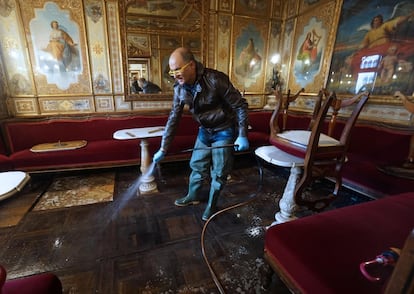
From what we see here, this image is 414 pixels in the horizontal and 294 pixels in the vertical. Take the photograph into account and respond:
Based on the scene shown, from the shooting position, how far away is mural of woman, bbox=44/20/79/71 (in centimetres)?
360

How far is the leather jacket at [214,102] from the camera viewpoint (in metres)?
2.11

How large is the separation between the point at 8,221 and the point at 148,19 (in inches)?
152

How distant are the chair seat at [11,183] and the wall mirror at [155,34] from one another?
2935 millimetres

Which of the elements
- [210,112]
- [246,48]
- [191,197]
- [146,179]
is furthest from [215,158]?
[246,48]

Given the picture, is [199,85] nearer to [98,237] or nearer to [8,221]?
[98,237]

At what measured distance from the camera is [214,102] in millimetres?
2182

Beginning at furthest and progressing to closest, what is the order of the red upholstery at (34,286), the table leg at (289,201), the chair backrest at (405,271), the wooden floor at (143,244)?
the table leg at (289,201)
the wooden floor at (143,244)
the red upholstery at (34,286)
the chair backrest at (405,271)

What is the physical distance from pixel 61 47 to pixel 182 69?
123 inches

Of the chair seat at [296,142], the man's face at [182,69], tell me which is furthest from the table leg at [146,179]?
the chair seat at [296,142]

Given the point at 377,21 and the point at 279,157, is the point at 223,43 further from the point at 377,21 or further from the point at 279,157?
the point at 279,157

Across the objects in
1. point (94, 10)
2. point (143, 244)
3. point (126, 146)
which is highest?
point (94, 10)

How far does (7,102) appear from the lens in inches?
143

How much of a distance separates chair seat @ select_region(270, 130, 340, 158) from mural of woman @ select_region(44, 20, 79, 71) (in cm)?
396

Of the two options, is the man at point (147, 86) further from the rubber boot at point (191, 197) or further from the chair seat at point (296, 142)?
the chair seat at point (296, 142)
